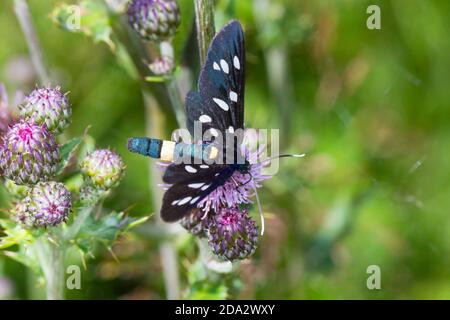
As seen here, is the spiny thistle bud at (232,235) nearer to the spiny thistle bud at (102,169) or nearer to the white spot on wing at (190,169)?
the white spot on wing at (190,169)

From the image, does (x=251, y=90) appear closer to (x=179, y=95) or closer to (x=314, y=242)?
(x=314, y=242)

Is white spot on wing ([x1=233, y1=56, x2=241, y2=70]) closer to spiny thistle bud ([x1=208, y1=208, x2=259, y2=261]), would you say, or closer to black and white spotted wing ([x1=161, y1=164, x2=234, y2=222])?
black and white spotted wing ([x1=161, y1=164, x2=234, y2=222])

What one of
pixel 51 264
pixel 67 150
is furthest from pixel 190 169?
pixel 51 264

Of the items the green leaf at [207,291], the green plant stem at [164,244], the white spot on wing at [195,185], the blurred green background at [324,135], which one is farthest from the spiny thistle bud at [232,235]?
the blurred green background at [324,135]

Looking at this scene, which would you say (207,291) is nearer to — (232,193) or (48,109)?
(232,193)
